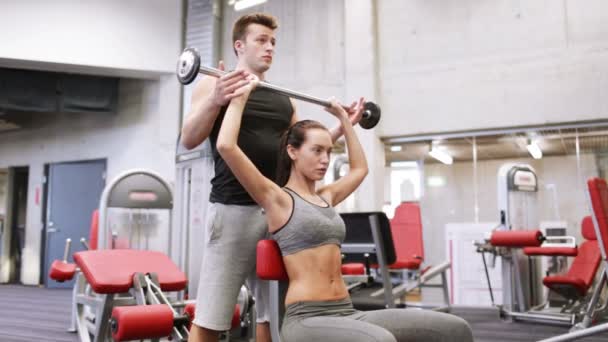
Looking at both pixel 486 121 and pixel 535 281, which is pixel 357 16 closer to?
pixel 486 121

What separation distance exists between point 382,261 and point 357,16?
3938mm

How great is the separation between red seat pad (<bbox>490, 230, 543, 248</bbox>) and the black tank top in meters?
2.84

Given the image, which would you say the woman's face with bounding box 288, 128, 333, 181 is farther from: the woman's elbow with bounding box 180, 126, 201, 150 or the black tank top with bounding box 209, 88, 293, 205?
the woman's elbow with bounding box 180, 126, 201, 150

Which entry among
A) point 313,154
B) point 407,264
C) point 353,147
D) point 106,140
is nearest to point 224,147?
point 313,154

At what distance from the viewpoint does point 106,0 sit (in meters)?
7.34

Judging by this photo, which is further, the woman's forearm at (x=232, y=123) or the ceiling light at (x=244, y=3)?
the ceiling light at (x=244, y=3)

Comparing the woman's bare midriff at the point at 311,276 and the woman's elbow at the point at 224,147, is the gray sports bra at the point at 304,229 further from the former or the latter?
the woman's elbow at the point at 224,147

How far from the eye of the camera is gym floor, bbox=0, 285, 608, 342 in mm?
3777

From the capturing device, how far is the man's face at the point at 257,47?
152cm

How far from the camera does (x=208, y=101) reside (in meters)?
1.41

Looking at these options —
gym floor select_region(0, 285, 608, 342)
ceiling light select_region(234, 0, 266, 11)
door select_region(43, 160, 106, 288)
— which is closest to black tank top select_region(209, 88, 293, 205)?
gym floor select_region(0, 285, 608, 342)

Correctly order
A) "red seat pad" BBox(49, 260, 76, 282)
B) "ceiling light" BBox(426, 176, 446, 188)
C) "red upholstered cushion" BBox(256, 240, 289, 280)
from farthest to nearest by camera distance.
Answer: "ceiling light" BBox(426, 176, 446, 188) < "red seat pad" BBox(49, 260, 76, 282) < "red upholstered cushion" BBox(256, 240, 289, 280)

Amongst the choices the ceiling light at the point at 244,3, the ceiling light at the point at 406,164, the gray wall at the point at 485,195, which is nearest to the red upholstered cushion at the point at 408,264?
the gray wall at the point at 485,195

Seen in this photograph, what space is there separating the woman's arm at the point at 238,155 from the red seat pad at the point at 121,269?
1.27 m
